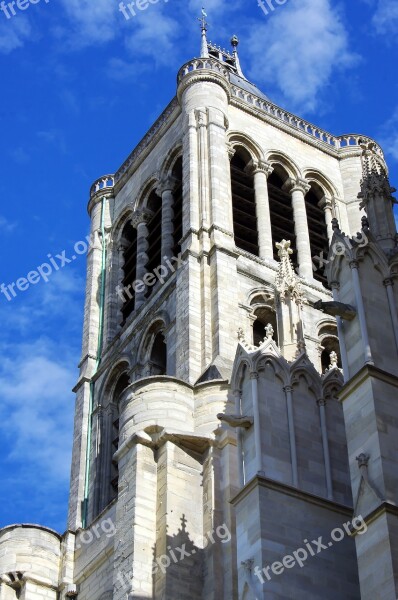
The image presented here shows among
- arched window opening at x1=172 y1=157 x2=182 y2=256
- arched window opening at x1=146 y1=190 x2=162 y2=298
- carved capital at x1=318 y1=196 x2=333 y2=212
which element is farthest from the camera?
carved capital at x1=318 y1=196 x2=333 y2=212

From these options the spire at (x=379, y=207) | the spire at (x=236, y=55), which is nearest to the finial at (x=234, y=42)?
the spire at (x=236, y=55)

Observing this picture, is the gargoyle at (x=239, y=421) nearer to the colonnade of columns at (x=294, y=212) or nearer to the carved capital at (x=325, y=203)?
the colonnade of columns at (x=294, y=212)

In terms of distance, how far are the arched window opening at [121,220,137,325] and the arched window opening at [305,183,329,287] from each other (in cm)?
569

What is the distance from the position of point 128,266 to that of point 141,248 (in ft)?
4.37

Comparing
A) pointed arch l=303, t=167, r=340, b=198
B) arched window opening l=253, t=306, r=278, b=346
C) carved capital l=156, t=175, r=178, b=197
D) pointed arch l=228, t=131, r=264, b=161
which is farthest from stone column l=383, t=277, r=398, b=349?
pointed arch l=303, t=167, r=340, b=198

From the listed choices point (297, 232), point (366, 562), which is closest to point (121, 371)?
point (297, 232)

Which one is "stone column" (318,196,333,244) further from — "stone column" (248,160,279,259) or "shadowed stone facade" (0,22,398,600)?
"stone column" (248,160,279,259)

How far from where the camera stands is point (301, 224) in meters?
41.2

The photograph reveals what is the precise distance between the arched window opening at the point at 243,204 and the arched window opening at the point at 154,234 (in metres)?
2.55

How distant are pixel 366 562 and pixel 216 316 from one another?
50.1ft

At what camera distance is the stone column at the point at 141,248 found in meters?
39.0

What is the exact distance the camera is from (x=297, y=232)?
40.8 m

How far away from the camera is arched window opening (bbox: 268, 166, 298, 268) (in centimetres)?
4094

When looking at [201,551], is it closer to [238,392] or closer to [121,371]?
[238,392]
